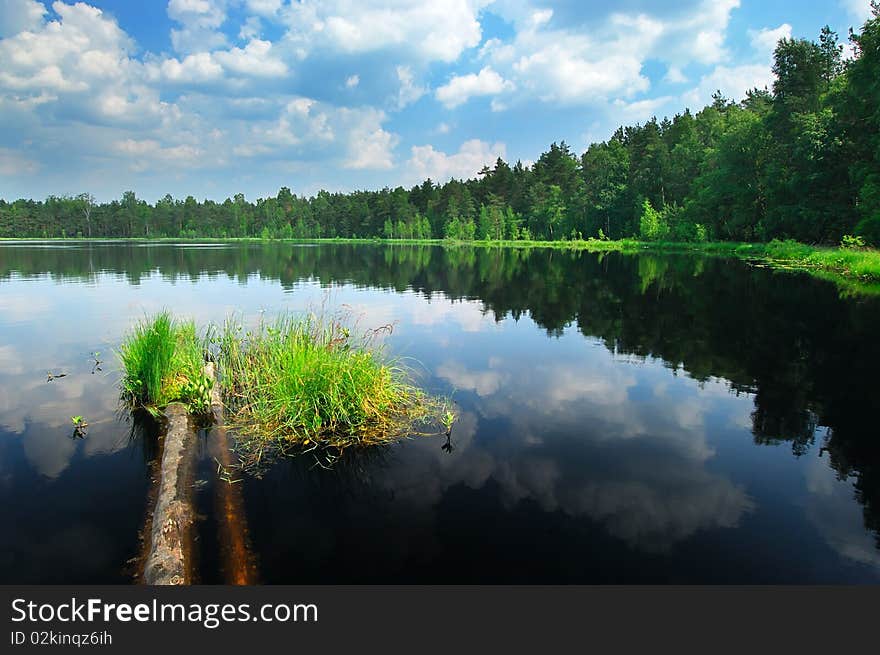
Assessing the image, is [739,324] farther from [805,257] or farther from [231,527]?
[805,257]

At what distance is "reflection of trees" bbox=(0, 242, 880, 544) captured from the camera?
1101 centimetres

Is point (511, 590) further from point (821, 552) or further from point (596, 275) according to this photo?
point (596, 275)

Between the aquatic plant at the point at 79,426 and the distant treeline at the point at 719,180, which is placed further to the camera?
the distant treeline at the point at 719,180

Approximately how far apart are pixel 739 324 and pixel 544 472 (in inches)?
664

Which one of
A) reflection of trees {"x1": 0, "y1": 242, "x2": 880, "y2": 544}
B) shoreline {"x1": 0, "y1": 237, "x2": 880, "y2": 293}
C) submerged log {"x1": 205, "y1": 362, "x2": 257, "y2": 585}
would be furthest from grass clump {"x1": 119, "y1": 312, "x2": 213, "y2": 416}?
shoreline {"x1": 0, "y1": 237, "x2": 880, "y2": 293}

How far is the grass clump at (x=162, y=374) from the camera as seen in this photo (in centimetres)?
1124

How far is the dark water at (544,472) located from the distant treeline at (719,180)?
4017 cm

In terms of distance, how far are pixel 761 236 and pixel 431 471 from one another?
73.0 meters

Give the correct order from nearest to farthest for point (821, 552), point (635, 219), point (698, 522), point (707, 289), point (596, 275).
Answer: point (821, 552)
point (698, 522)
point (707, 289)
point (596, 275)
point (635, 219)

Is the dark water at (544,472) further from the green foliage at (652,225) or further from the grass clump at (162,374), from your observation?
the green foliage at (652,225)

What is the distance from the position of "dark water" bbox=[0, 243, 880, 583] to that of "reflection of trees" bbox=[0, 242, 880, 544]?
12cm

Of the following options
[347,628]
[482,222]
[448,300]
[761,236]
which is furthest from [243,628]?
[482,222]

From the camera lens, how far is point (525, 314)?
25.0 meters
